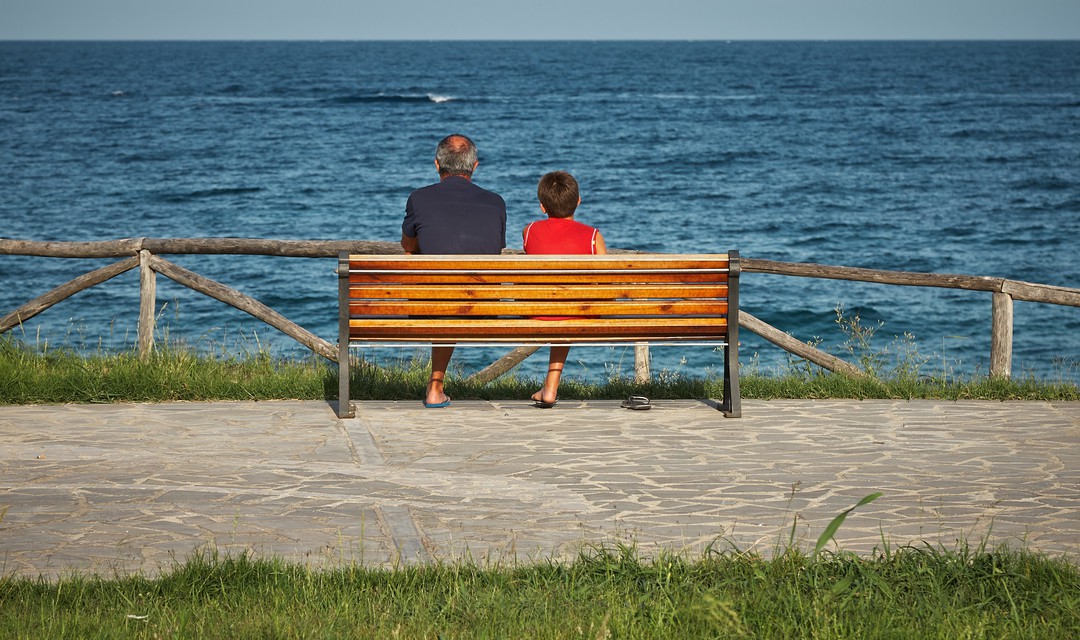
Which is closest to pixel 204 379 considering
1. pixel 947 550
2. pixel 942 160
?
pixel 947 550

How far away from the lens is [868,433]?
7.70 m

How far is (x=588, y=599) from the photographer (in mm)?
4562

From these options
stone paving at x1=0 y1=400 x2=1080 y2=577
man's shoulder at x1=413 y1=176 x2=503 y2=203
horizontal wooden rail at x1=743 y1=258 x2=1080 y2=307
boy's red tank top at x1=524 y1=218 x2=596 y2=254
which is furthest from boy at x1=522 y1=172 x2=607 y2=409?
horizontal wooden rail at x1=743 y1=258 x2=1080 y2=307

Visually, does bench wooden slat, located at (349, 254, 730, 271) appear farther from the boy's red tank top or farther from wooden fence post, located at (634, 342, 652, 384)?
wooden fence post, located at (634, 342, 652, 384)

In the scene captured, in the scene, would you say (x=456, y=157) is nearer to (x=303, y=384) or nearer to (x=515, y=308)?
(x=515, y=308)

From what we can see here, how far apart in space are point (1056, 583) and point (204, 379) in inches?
238

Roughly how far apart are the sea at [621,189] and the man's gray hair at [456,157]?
3.10m

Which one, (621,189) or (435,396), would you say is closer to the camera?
(435,396)

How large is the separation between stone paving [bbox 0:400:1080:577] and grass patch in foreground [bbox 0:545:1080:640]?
0.22m

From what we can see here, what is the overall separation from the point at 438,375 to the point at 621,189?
3605 cm

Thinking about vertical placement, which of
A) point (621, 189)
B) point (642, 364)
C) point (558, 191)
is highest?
point (621, 189)

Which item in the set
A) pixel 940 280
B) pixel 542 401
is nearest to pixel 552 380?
pixel 542 401

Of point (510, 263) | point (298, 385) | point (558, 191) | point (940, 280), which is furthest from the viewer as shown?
point (940, 280)

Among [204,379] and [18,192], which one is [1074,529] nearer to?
[204,379]
